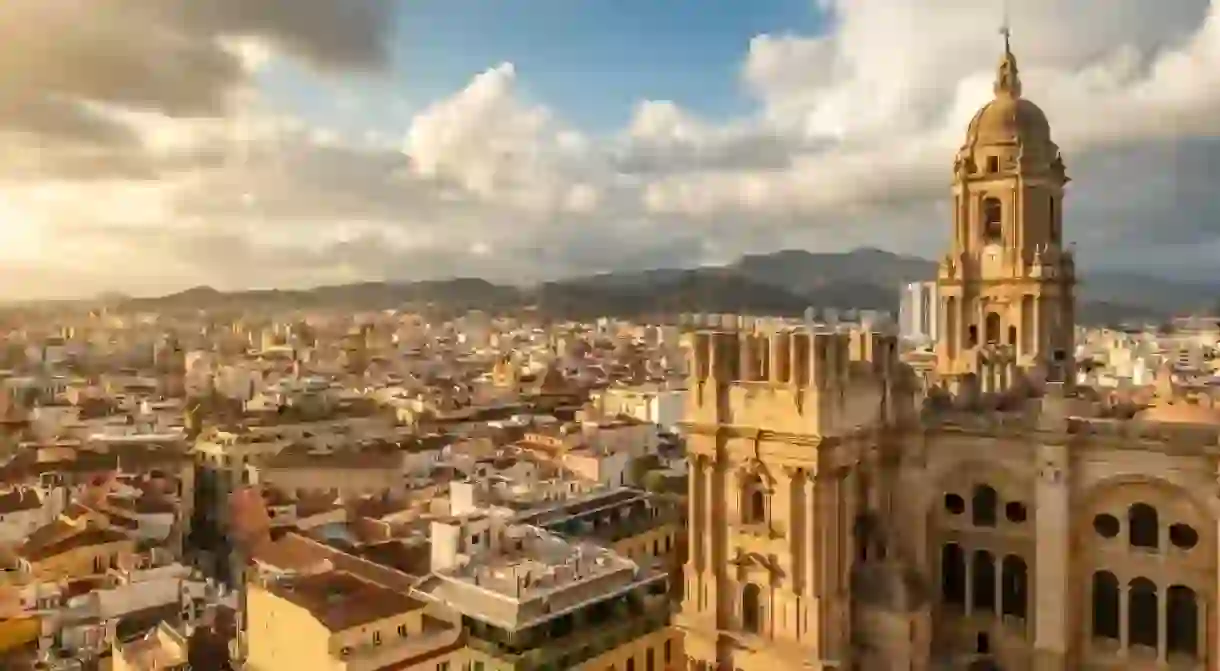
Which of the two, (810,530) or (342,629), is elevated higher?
(810,530)

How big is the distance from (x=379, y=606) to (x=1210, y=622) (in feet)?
63.4

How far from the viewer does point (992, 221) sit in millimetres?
30391

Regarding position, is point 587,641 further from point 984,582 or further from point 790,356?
point 790,356

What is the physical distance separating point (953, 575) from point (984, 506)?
2034 millimetres

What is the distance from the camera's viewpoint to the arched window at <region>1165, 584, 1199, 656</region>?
21.5 meters

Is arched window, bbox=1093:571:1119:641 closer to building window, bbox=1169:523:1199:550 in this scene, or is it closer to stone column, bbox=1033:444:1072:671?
stone column, bbox=1033:444:1072:671

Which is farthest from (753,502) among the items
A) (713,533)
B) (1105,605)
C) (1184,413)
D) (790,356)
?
(1184,413)

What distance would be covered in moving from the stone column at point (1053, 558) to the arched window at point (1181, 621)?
2003 millimetres

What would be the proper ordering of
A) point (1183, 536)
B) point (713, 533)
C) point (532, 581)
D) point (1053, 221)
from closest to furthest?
point (1183, 536), point (713, 533), point (532, 581), point (1053, 221)

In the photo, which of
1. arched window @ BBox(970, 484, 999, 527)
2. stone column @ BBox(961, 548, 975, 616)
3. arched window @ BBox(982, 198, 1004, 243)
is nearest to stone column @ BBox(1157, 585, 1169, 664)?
arched window @ BBox(970, 484, 999, 527)

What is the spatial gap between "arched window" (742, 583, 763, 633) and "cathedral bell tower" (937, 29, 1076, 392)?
9.84 m

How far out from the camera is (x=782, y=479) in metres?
22.0

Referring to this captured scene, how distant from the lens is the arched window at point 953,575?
966 inches

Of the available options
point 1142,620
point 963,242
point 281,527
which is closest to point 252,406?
point 281,527
